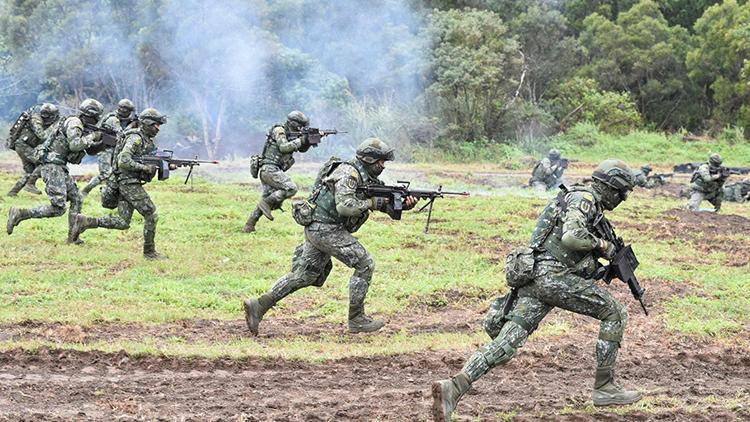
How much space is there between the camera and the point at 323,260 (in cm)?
915

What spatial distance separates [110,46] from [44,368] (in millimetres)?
21368

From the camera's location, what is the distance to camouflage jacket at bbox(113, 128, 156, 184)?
11984mm

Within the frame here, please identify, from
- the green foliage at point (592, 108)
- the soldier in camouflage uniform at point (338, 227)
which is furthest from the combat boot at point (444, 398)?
the green foliage at point (592, 108)

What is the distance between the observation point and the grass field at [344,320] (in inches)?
288

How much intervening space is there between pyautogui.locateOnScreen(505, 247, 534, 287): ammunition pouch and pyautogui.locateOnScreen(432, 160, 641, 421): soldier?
1.5 inches

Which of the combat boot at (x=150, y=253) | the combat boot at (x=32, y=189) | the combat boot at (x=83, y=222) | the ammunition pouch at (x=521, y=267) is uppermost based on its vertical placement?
the ammunition pouch at (x=521, y=267)

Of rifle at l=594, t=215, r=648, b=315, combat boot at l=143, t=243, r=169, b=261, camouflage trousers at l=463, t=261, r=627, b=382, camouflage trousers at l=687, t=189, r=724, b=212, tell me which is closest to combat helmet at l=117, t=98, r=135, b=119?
combat boot at l=143, t=243, r=169, b=261

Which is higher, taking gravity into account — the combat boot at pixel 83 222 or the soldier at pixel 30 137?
the soldier at pixel 30 137

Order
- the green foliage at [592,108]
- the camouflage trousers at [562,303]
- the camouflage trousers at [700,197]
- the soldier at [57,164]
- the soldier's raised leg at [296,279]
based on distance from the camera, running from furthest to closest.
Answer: the green foliage at [592,108], the camouflage trousers at [700,197], the soldier at [57,164], the soldier's raised leg at [296,279], the camouflage trousers at [562,303]

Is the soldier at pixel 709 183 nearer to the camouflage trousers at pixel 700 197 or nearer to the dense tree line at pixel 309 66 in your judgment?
the camouflage trousers at pixel 700 197

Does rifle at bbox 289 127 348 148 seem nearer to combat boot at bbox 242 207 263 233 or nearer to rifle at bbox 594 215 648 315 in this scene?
combat boot at bbox 242 207 263 233

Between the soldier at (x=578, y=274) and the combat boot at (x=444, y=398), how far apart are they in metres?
0.45

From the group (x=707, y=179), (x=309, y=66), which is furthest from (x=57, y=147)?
(x=309, y=66)

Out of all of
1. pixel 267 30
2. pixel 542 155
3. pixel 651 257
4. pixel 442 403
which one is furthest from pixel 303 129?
pixel 542 155
